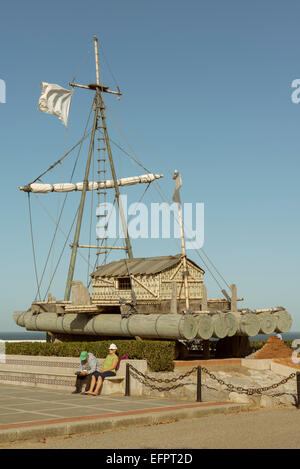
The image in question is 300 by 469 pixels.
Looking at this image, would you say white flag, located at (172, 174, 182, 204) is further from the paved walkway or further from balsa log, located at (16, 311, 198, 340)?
the paved walkway

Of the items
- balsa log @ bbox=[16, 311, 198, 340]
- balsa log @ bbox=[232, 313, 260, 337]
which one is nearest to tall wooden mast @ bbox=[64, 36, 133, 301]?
balsa log @ bbox=[16, 311, 198, 340]

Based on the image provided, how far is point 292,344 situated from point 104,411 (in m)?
20.5

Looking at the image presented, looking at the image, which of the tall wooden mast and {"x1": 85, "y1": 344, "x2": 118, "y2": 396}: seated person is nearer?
{"x1": 85, "y1": 344, "x2": 118, "y2": 396}: seated person

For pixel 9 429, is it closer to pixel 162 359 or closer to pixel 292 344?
pixel 162 359

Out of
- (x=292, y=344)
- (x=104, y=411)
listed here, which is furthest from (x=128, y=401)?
(x=292, y=344)

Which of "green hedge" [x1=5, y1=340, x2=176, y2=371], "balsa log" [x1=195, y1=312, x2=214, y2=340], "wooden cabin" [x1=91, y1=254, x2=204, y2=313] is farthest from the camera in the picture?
"wooden cabin" [x1=91, y1=254, x2=204, y2=313]

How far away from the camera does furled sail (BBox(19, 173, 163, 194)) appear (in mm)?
36406

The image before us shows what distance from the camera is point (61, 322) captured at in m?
29.6

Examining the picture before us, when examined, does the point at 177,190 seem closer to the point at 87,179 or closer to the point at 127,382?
the point at 87,179

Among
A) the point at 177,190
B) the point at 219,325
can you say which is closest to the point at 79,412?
the point at 219,325

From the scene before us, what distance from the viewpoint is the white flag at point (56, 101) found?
36531 millimetres

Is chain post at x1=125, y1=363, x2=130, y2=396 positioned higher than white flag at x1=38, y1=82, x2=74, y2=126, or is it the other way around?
white flag at x1=38, y1=82, x2=74, y2=126

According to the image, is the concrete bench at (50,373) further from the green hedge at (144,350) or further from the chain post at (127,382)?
the green hedge at (144,350)

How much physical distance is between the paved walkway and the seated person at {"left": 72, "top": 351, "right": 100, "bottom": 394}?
0.48 m
